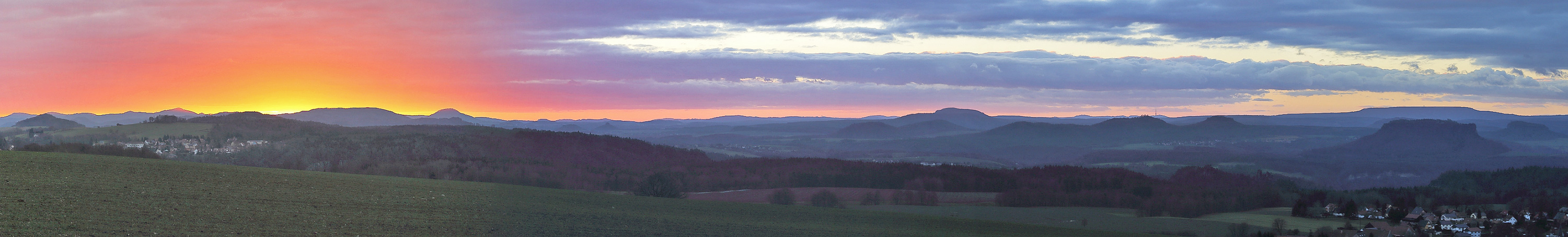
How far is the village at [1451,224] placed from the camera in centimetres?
5944

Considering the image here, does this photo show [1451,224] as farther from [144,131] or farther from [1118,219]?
[144,131]

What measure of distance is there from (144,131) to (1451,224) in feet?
458

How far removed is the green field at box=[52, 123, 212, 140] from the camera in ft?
358

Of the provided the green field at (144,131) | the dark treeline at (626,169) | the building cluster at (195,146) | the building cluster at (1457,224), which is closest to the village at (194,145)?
the building cluster at (195,146)

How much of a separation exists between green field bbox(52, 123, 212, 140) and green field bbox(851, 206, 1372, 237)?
90464 millimetres

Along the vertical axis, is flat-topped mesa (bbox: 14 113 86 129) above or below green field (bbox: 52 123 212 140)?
above

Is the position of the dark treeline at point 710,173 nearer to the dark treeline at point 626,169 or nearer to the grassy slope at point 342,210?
the dark treeline at point 626,169

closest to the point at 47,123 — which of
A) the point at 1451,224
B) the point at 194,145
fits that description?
the point at 194,145

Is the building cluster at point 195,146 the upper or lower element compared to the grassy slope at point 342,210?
upper

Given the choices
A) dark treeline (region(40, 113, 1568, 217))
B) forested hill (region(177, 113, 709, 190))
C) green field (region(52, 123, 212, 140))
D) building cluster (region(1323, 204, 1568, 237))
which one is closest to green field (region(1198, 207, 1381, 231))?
building cluster (region(1323, 204, 1568, 237))

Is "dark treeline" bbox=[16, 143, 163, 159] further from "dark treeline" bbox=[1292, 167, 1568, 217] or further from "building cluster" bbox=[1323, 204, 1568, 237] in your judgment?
"dark treeline" bbox=[1292, 167, 1568, 217]

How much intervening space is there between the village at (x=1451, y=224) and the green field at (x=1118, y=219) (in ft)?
7.94

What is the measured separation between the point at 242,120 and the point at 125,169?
373 ft

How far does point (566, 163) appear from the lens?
120188 millimetres
